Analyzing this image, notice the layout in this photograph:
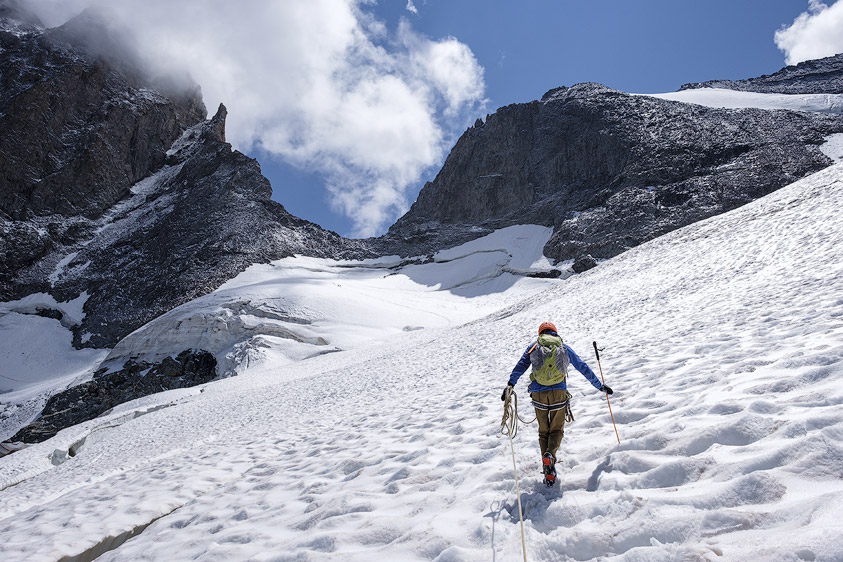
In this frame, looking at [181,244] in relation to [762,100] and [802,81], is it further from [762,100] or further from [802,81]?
[802,81]

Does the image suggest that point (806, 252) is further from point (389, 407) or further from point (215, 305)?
point (215, 305)

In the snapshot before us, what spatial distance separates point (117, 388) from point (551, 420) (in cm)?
3492

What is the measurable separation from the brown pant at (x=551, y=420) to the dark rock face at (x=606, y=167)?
3996 cm

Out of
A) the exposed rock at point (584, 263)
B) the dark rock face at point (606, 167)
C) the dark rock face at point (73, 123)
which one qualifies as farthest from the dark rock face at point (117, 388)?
the dark rock face at point (73, 123)

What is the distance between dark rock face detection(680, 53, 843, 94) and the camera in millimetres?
60281

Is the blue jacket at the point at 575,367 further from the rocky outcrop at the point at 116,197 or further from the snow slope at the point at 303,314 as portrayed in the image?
the rocky outcrop at the point at 116,197

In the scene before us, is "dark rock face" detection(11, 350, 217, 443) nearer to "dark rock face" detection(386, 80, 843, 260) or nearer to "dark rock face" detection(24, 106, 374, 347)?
"dark rock face" detection(24, 106, 374, 347)

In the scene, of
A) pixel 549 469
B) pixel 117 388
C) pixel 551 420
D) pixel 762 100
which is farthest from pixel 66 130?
pixel 762 100

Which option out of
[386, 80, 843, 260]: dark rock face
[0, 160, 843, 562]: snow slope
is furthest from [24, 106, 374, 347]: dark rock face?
[0, 160, 843, 562]: snow slope

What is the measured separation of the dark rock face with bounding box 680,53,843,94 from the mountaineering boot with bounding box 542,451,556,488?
3163 inches

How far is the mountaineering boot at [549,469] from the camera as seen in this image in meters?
4.04

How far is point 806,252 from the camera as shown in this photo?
10.5 metres

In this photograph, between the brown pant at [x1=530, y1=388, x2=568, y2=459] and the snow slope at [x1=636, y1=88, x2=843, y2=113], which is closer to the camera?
the brown pant at [x1=530, y1=388, x2=568, y2=459]

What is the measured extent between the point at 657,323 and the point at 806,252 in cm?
434
